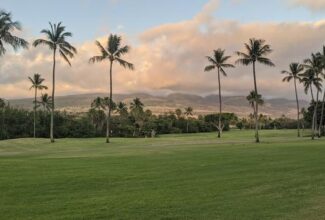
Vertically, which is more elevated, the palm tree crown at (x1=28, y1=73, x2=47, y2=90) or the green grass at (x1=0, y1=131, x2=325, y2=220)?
the palm tree crown at (x1=28, y1=73, x2=47, y2=90)

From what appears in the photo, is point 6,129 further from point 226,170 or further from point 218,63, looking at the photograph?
point 226,170

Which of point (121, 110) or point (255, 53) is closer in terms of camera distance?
point (255, 53)

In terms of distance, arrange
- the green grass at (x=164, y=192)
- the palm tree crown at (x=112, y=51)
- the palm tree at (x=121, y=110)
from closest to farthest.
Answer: the green grass at (x=164, y=192) < the palm tree crown at (x=112, y=51) < the palm tree at (x=121, y=110)

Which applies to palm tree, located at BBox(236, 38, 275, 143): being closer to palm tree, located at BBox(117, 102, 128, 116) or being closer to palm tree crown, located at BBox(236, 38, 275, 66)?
palm tree crown, located at BBox(236, 38, 275, 66)

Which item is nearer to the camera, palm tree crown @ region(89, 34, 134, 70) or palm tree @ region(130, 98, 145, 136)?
palm tree crown @ region(89, 34, 134, 70)

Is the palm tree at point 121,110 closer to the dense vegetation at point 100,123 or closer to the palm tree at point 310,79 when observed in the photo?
the dense vegetation at point 100,123

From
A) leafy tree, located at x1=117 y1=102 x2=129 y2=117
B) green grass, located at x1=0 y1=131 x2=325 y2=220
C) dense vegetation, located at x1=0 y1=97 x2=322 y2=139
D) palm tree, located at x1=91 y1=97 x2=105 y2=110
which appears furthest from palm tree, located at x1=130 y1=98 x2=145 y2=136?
green grass, located at x1=0 y1=131 x2=325 y2=220

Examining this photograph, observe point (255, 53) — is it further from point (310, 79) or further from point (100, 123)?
point (100, 123)

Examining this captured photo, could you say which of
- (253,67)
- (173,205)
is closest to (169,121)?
(253,67)

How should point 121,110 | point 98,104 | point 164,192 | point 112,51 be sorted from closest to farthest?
point 164,192 → point 112,51 → point 98,104 → point 121,110

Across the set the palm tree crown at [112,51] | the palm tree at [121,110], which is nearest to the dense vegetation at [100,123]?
the palm tree at [121,110]

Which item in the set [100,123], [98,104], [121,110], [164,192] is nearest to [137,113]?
[121,110]

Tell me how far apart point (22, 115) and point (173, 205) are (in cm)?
11420

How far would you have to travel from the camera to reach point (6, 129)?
115 m
